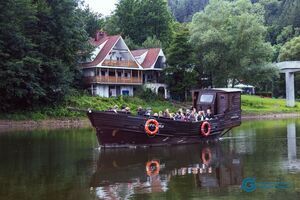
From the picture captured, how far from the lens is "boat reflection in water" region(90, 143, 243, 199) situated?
1471 centimetres

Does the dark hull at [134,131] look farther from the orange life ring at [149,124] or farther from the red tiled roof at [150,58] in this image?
the red tiled roof at [150,58]

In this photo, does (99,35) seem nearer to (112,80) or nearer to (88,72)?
(88,72)

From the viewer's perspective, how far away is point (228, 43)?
65.0m

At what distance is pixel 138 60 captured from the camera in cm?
7381

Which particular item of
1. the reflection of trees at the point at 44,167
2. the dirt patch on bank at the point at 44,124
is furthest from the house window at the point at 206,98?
the dirt patch on bank at the point at 44,124

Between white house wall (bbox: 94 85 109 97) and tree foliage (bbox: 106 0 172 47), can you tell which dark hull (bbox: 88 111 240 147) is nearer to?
white house wall (bbox: 94 85 109 97)

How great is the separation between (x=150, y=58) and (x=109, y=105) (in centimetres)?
1769

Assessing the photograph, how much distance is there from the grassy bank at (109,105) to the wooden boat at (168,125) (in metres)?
21.9

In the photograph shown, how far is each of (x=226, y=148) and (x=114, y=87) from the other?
43.4 m

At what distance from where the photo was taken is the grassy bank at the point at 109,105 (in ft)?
160

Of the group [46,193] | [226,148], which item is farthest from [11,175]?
[226,148]

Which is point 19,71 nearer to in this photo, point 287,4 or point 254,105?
point 254,105

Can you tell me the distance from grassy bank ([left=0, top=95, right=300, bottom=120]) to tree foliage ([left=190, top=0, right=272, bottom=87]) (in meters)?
5.78

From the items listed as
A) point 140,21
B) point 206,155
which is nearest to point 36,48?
point 206,155
